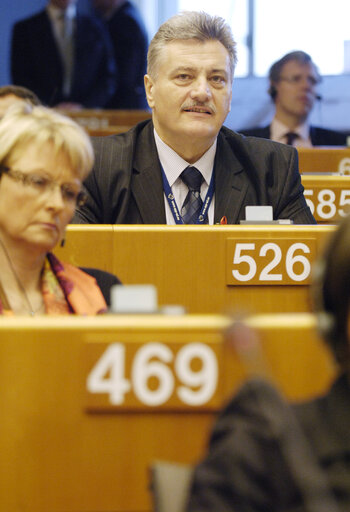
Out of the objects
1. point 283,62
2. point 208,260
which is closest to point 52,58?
point 283,62

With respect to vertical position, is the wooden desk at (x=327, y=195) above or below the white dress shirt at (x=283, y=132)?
above

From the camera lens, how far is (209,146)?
3.62 meters

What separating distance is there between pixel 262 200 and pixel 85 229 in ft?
3.53

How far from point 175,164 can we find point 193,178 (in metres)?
0.10

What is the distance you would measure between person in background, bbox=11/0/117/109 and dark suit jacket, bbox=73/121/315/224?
13.5 feet

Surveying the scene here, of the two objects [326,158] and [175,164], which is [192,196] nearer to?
[175,164]

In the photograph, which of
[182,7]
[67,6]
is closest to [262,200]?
[67,6]

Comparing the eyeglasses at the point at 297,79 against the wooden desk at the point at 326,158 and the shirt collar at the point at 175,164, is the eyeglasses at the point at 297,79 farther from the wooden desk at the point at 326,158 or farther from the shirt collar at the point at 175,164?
the shirt collar at the point at 175,164

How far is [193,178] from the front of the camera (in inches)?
140

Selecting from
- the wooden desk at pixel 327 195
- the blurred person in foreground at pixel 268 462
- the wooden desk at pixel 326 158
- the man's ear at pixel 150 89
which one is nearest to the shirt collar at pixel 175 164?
the man's ear at pixel 150 89

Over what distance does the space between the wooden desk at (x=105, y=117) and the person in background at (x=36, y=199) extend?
16.3 feet

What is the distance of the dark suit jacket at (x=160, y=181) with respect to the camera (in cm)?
346

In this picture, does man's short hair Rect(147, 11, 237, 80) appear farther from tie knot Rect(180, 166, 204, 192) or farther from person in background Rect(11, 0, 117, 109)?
person in background Rect(11, 0, 117, 109)

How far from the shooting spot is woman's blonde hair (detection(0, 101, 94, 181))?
6.98 ft
